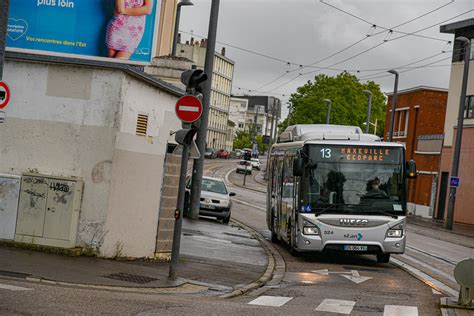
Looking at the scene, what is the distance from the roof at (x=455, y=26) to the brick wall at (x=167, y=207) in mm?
44733

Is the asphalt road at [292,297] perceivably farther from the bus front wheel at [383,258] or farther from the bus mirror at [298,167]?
the bus mirror at [298,167]

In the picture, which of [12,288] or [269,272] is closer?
[12,288]

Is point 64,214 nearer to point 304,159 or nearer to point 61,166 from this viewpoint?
point 61,166

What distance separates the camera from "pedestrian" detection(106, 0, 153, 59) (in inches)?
669

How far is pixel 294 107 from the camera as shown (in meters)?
102

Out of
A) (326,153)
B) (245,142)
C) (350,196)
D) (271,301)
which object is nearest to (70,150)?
(271,301)

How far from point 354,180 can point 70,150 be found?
25.5 ft

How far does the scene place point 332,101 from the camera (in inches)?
3922

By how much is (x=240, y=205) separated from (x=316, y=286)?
1266 inches

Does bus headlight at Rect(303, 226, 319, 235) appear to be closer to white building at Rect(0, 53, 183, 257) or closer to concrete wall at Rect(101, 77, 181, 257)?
concrete wall at Rect(101, 77, 181, 257)

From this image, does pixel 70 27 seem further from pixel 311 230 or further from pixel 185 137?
pixel 311 230

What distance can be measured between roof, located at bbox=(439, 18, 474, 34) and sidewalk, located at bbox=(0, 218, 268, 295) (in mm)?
41926

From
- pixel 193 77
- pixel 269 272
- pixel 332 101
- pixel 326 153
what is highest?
pixel 332 101

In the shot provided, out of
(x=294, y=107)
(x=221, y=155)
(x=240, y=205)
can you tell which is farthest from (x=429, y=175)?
(x=221, y=155)
